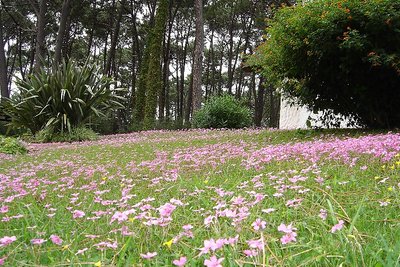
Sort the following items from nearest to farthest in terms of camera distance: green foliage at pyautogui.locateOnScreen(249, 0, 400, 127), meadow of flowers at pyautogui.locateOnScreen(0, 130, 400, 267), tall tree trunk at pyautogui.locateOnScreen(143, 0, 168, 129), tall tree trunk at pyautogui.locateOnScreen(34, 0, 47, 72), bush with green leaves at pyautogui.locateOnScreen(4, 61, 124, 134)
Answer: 1. meadow of flowers at pyautogui.locateOnScreen(0, 130, 400, 267)
2. green foliage at pyautogui.locateOnScreen(249, 0, 400, 127)
3. bush with green leaves at pyautogui.locateOnScreen(4, 61, 124, 134)
4. tall tree trunk at pyautogui.locateOnScreen(34, 0, 47, 72)
5. tall tree trunk at pyautogui.locateOnScreen(143, 0, 168, 129)

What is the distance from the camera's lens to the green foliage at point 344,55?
5.60 meters

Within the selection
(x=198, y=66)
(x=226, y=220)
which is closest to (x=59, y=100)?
(x=198, y=66)

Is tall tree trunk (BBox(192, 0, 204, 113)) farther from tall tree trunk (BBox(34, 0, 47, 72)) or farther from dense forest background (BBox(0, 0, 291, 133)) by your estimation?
tall tree trunk (BBox(34, 0, 47, 72))

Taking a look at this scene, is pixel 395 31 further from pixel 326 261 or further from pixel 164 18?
pixel 164 18

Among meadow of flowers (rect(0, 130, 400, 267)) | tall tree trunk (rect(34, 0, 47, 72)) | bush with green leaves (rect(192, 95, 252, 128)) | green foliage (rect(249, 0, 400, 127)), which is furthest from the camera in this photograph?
tall tree trunk (rect(34, 0, 47, 72))

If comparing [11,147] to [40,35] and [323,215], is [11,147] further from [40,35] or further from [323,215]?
[40,35]

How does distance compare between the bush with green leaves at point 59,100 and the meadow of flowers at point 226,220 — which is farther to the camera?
the bush with green leaves at point 59,100

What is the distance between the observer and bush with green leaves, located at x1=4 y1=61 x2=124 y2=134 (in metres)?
10.5

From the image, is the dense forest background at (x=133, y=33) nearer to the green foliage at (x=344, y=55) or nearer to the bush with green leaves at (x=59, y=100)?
the bush with green leaves at (x=59, y=100)

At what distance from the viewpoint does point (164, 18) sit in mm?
18188

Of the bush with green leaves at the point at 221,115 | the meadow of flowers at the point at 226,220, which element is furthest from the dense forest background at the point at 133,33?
the meadow of flowers at the point at 226,220

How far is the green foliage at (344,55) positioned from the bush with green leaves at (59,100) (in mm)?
5925

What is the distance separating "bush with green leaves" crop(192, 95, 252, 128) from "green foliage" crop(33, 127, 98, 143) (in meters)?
4.97

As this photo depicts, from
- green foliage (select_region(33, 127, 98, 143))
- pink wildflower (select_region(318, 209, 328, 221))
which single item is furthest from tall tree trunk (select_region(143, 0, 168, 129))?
pink wildflower (select_region(318, 209, 328, 221))
